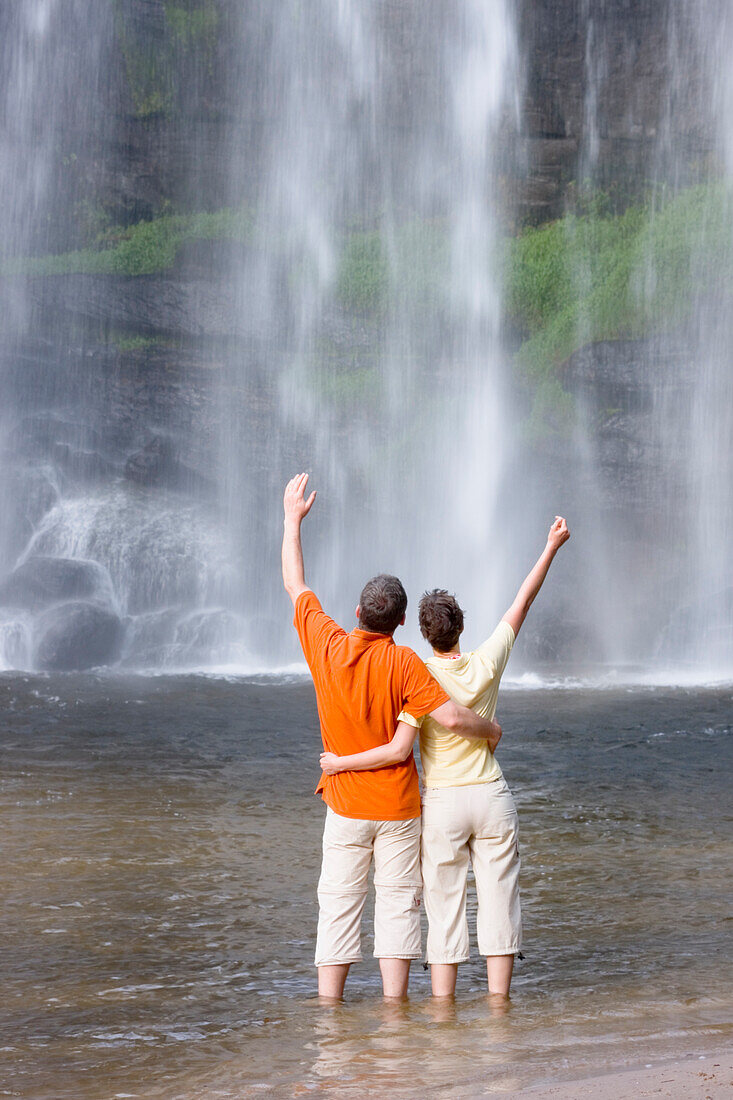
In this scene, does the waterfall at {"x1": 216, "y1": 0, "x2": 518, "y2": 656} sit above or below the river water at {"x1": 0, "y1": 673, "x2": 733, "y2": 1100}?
above

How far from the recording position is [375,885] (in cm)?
401

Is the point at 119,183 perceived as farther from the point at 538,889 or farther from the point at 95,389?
the point at 538,889

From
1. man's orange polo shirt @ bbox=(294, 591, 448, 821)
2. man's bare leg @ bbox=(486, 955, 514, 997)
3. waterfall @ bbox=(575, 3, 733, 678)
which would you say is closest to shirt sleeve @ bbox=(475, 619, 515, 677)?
man's orange polo shirt @ bbox=(294, 591, 448, 821)

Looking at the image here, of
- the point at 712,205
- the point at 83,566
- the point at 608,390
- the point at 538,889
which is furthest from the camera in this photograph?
the point at 712,205

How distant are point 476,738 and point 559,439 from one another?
73.3 feet

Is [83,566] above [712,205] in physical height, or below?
below

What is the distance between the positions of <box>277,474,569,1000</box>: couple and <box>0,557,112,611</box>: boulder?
1979 centimetres

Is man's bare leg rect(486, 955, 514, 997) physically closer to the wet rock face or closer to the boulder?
the wet rock face

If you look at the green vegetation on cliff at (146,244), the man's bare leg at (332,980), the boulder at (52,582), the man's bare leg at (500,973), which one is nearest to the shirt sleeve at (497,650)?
the man's bare leg at (500,973)

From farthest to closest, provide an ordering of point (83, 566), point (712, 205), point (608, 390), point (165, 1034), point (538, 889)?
point (712, 205) < point (608, 390) < point (83, 566) < point (538, 889) < point (165, 1034)

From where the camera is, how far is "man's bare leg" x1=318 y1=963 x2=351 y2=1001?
412cm

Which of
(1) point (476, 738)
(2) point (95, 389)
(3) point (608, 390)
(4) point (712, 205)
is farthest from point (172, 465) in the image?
(1) point (476, 738)

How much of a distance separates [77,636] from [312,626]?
19142mm

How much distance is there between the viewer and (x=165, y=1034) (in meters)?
3.92
